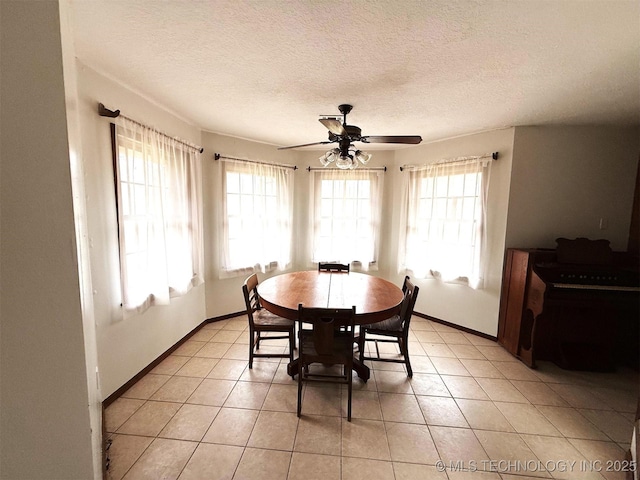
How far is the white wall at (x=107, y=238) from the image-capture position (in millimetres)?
1734

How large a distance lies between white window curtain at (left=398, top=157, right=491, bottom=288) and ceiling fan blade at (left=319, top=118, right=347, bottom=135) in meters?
1.91

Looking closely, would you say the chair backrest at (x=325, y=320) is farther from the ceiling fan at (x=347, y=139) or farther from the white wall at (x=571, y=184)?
the white wall at (x=571, y=184)

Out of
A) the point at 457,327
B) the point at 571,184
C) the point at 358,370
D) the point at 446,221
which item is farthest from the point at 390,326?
the point at 571,184

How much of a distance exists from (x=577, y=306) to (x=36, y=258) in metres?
3.47

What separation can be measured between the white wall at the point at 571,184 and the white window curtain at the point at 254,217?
2799 millimetres

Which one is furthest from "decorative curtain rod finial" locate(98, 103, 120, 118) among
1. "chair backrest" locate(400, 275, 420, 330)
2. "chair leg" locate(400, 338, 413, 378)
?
"chair leg" locate(400, 338, 413, 378)

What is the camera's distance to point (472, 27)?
1283 millimetres

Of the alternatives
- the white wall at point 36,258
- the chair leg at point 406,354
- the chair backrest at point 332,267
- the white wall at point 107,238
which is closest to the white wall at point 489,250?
the chair backrest at point 332,267

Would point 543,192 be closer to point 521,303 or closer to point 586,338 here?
point 521,303

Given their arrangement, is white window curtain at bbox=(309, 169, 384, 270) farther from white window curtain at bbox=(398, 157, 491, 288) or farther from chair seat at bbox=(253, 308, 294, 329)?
chair seat at bbox=(253, 308, 294, 329)

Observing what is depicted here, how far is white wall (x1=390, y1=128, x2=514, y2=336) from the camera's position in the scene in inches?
112

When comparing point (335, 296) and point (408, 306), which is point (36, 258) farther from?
point (408, 306)

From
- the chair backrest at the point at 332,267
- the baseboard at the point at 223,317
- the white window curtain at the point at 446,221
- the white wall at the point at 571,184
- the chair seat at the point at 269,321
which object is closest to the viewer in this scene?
the chair seat at the point at 269,321

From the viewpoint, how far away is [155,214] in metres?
2.24
